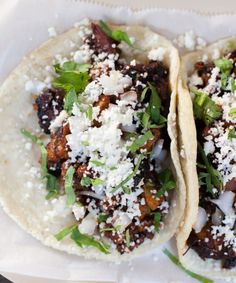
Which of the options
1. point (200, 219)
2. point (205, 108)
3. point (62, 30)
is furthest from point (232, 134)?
point (62, 30)

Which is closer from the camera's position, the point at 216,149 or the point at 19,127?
the point at 216,149

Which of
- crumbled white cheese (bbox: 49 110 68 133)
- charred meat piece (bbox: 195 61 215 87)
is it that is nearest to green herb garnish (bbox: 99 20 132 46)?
charred meat piece (bbox: 195 61 215 87)

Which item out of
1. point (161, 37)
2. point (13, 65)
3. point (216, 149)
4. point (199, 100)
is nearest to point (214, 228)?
point (216, 149)

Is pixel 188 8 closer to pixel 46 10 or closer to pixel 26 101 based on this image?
pixel 46 10

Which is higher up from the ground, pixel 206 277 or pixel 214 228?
pixel 214 228

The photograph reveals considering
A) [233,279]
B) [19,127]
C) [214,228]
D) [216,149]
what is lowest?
[233,279]

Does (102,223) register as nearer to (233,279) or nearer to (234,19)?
(233,279)
